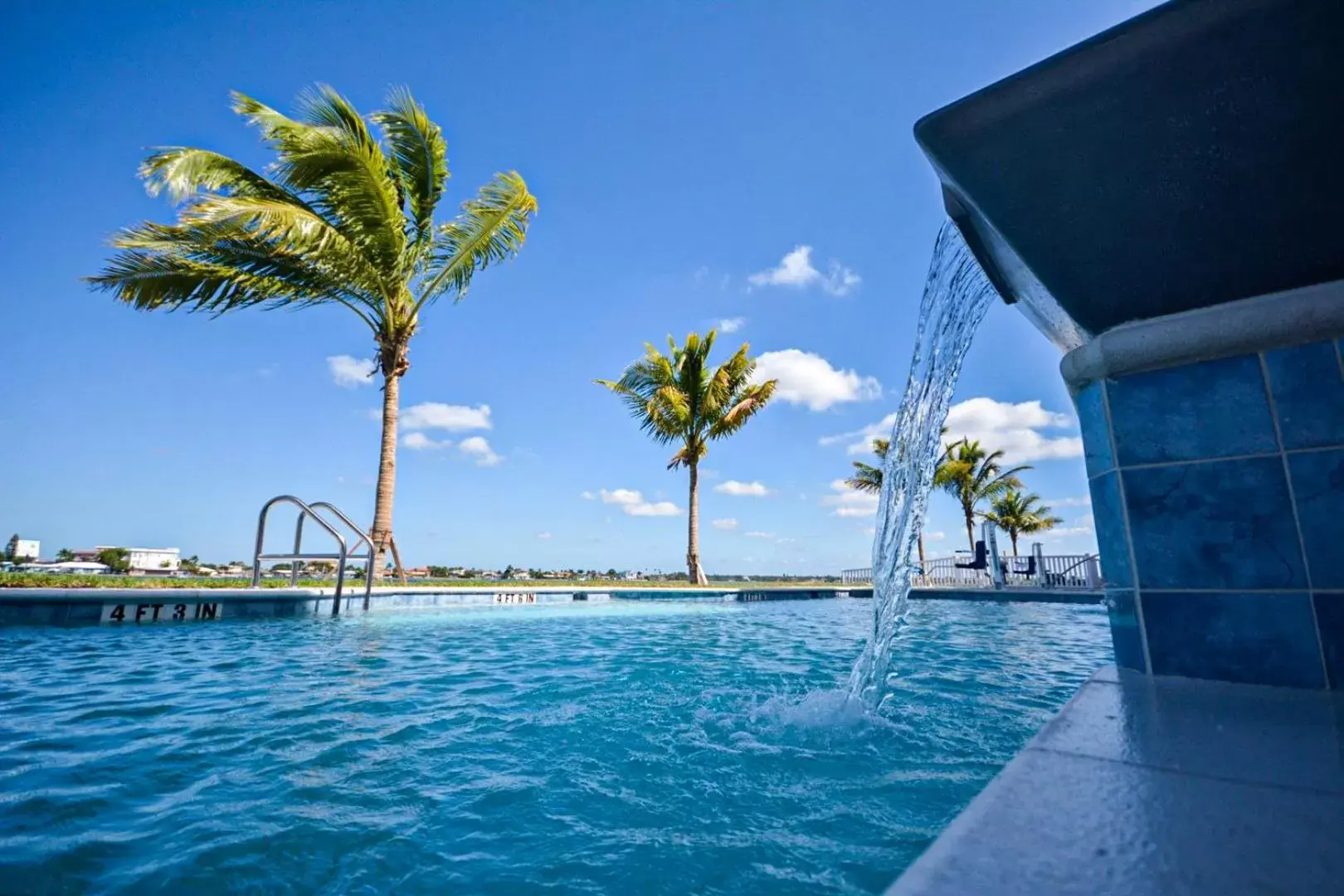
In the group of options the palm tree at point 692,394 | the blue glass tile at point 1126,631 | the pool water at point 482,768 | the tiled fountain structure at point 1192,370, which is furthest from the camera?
the palm tree at point 692,394

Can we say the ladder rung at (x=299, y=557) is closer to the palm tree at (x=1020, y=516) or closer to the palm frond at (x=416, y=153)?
the palm frond at (x=416, y=153)

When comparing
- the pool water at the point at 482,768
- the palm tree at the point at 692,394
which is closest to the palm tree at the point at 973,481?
the palm tree at the point at 692,394

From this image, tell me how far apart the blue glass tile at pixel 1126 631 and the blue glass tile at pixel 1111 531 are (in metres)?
0.04

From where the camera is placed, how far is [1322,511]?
5.40 feet

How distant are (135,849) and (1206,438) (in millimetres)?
3404

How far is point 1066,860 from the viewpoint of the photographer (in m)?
0.75

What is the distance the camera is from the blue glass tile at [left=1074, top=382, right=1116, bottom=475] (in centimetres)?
202

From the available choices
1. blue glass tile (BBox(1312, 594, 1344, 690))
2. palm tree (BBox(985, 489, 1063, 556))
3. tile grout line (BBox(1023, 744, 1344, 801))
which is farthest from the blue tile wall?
palm tree (BBox(985, 489, 1063, 556))

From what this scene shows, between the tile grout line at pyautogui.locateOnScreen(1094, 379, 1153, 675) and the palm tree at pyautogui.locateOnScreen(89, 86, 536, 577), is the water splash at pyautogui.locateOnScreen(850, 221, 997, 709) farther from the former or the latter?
the palm tree at pyautogui.locateOnScreen(89, 86, 536, 577)

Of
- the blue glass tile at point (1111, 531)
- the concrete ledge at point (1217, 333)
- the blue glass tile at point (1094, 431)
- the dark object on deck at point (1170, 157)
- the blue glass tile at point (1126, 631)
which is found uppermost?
the dark object on deck at point (1170, 157)

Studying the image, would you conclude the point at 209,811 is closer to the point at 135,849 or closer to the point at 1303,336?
the point at 135,849

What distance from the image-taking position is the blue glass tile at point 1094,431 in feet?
6.61

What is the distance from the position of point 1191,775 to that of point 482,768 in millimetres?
2184

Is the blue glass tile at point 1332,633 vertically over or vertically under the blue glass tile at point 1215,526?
under
